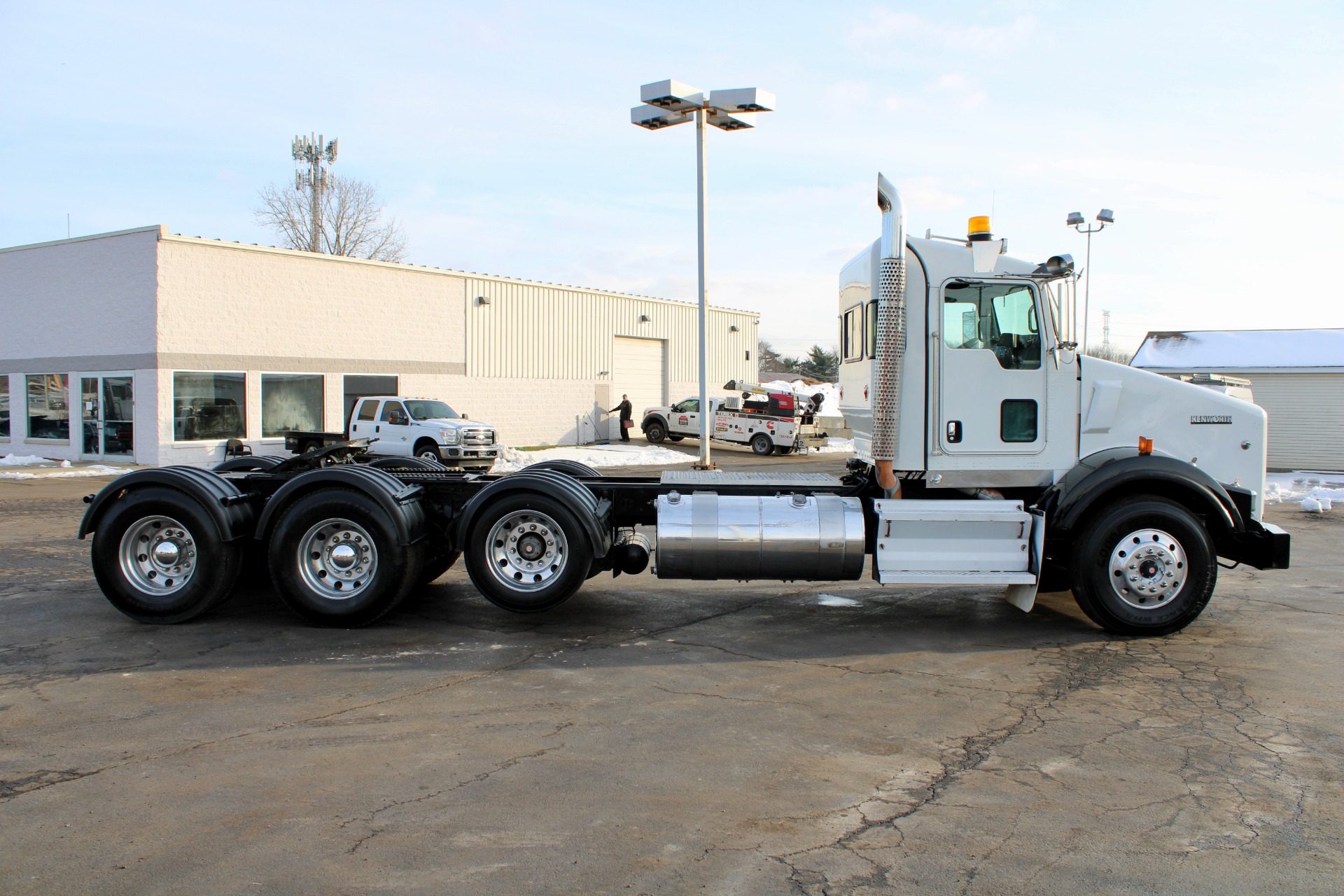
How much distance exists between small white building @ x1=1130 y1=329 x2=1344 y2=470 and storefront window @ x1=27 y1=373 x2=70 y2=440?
99.5 feet

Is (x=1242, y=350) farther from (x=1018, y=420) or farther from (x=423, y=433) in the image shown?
(x=1018, y=420)

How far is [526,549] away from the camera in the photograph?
301 inches

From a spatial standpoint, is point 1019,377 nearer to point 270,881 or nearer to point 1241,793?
point 1241,793

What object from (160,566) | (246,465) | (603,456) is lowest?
(160,566)

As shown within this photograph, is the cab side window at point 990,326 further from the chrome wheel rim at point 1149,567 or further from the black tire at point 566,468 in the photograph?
the black tire at point 566,468

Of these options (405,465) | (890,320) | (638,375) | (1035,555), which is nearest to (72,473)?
(405,465)

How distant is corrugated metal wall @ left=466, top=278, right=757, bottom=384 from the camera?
104 feet

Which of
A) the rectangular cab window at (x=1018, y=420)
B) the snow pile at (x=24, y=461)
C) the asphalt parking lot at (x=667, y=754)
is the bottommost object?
the asphalt parking lot at (x=667, y=754)

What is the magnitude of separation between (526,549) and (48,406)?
81.1 ft

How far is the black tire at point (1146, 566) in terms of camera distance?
7266 mm

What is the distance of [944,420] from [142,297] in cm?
2277

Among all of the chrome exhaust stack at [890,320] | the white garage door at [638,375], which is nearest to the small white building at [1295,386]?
the white garage door at [638,375]

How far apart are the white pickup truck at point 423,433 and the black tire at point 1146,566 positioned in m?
17.1

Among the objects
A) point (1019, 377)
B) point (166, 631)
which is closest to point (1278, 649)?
point (1019, 377)
